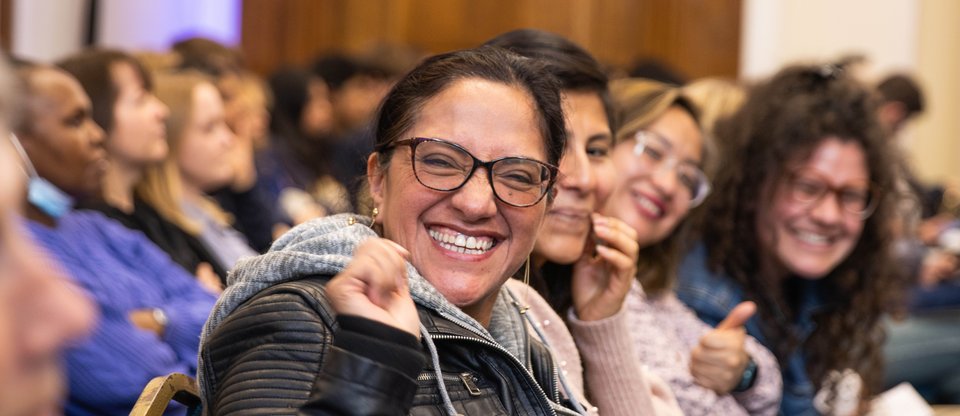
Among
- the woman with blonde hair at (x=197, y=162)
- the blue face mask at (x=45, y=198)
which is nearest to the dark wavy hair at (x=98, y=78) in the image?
the woman with blonde hair at (x=197, y=162)

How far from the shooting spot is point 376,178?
1.85 metres

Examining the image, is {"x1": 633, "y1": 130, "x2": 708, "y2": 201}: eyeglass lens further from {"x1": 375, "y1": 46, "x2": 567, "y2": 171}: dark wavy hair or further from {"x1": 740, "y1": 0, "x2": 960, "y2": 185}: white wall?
{"x1": 740, "y1": 0, "x2": 960, "y2": 185}: white wall

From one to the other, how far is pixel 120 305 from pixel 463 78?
138 centimetres

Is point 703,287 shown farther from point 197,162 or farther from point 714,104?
point 197,162

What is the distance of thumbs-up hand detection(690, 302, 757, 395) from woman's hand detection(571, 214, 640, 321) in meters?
0.42

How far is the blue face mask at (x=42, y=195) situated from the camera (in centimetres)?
282

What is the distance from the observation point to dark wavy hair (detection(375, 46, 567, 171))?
179 cm

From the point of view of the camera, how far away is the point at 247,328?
1.46 meters

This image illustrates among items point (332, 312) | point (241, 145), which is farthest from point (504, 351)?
point (241, 145)

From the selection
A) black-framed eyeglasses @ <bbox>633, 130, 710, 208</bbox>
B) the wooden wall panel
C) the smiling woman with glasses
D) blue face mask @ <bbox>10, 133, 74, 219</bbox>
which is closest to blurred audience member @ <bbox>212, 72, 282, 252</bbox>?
blue face mask @ <bbox>10, 133, 74, 219</bbox>

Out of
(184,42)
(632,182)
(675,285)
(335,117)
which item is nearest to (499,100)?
(632,182)

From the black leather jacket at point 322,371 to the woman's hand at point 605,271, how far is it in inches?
23.7

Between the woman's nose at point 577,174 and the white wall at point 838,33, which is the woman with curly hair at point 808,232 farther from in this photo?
the white wall at point 838,33

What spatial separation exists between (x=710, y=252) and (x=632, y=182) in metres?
0.49
